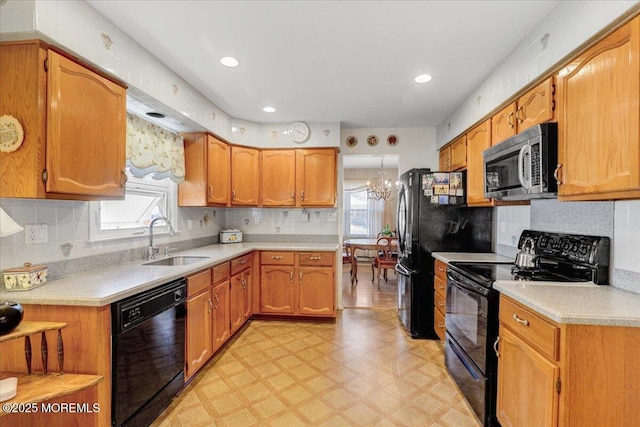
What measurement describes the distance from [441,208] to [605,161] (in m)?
1.75

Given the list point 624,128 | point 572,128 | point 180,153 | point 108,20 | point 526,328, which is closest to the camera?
point 624,128

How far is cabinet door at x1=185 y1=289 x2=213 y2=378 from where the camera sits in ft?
7.43

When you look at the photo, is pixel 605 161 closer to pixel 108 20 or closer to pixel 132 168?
pixel 108 20

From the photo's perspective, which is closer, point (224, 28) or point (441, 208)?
point (224, 28)

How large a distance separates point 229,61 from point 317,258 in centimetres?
215

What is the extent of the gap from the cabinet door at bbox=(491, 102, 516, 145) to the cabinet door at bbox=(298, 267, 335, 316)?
210 cm

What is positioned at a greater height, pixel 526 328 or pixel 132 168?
pixel 132 168

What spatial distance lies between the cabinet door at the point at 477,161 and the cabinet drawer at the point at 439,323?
108cm

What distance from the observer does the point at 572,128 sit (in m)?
1.62

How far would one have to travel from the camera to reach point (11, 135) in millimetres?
1510

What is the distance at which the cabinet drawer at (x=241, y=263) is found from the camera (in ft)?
10.1

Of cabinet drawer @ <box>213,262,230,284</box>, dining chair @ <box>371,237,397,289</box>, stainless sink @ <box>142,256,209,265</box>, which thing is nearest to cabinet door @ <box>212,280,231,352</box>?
cabinet drawer @ <box>213,262,230,284</box>

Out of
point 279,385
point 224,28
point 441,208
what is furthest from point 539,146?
point 279,385

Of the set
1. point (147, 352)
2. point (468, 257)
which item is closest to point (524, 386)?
point (468, 257)
